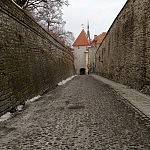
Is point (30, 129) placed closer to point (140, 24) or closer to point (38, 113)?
point (38, 113)

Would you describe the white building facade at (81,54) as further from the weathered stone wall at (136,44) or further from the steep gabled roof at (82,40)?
the weathered stone wall at (136,44)

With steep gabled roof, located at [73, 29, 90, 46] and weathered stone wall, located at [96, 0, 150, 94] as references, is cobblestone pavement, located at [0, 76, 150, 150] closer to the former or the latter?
weathered stone wall, located at [96, 0, 150, 94]

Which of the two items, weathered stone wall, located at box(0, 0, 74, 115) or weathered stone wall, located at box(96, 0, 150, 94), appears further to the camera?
→ weathered stone wall, located at box(96, 0, 150, 94)

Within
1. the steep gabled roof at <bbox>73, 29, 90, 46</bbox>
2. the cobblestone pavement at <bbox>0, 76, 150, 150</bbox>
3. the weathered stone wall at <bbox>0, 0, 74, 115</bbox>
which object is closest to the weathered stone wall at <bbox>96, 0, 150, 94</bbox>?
the weathered stone wall at <bbox>0, 0, 74, 115</bbox>

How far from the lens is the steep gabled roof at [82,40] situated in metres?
84.8

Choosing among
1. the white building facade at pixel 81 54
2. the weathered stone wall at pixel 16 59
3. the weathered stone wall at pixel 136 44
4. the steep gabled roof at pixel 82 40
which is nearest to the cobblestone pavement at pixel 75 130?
the weathered stone wall at pixel 16 59

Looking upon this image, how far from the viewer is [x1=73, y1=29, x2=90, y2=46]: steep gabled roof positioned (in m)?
84.8

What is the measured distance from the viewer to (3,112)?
316 inches

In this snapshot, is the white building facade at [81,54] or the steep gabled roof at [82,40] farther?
the steep gabled roof at [82,40]

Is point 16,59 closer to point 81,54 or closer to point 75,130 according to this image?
point 75,130

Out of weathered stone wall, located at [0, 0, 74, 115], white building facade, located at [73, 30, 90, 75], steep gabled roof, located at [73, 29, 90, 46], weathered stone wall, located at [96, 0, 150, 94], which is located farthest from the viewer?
steep gabled roof, located at [73, 29, 90, 46]

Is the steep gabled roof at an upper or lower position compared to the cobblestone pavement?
upper

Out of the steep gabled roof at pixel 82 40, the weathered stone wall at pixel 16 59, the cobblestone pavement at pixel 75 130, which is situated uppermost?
the steep gabled roof at pixel 82 40

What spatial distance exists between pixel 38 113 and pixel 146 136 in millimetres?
3730
